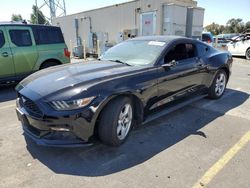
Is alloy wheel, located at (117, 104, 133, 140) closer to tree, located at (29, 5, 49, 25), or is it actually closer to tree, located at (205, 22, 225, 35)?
tree, located at (29, 5, 49, 25)

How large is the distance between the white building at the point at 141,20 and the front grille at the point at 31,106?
10351 millimetres

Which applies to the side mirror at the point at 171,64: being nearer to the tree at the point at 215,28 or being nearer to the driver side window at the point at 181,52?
the driver side window at the point at 181,52

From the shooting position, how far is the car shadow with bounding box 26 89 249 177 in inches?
110

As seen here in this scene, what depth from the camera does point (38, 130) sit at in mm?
2855

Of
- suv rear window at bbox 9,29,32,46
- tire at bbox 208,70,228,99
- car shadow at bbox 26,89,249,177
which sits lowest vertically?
car shadow at bbox 26,89,249,177

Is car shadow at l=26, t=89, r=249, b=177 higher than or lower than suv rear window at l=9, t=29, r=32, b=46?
lower

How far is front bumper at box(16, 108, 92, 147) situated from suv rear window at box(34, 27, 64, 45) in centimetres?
435

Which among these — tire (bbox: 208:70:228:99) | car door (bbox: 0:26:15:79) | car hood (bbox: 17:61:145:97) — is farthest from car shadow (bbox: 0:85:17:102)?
tire (bbox: 208:70:228:99)

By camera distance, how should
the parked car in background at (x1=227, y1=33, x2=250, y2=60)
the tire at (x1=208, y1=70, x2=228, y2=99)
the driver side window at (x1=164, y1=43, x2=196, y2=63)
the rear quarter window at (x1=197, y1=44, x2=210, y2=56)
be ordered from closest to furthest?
the driver side window at (x1=164, y1=43, x2=196, y2=63)
the rear quarter window at (x1=197, y1=44, x2=210, y2=56)
the tire at (x1=208, y1=70, x2=228, y2=99)
the parked car in background at (x1=227, y1=33, x2=250, y2=60)

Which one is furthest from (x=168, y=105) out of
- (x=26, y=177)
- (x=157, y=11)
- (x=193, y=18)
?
(x=193, y=18)

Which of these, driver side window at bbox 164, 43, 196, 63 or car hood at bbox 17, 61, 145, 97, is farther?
driver side window at bbox 164, 43, 196, 63

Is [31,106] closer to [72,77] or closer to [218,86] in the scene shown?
[72,77]

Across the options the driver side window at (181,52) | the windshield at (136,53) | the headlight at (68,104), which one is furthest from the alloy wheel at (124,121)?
the driver side window at (181,52)

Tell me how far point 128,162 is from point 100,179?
46cm
